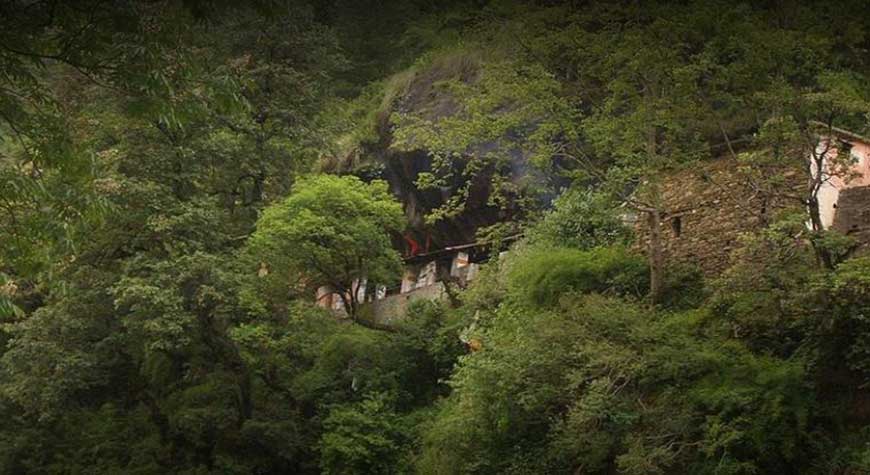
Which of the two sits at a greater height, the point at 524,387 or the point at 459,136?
the point at 459,136

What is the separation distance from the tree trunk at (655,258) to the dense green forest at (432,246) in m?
0.07

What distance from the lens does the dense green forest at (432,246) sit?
36.3ft

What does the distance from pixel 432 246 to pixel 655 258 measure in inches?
417

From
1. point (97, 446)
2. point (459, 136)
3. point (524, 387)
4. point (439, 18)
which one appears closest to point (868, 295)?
point (524, 387)

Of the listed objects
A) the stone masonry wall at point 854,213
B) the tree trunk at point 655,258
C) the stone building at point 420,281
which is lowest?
the stone building at point 420,281

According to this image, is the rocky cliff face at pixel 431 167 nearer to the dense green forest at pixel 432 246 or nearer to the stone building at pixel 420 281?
the dense green forest at pixel 432 246

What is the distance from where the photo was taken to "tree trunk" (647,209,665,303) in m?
16.0

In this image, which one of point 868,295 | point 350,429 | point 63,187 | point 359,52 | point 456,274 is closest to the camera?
point 63,187

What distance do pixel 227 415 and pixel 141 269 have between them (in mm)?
3542

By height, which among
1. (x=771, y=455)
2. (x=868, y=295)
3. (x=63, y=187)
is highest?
(x=63, y=187)

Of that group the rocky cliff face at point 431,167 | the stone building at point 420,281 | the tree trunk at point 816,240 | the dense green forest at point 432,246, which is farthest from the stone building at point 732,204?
the stone building at point 420,281

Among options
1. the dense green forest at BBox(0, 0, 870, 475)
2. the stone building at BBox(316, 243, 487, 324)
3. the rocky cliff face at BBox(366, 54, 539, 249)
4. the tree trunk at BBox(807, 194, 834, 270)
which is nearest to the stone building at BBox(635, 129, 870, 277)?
the dense green forest at BBox(0, 0, 870, 475)

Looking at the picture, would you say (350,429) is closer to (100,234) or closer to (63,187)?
(100,234)

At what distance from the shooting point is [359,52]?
33062 millimetres
